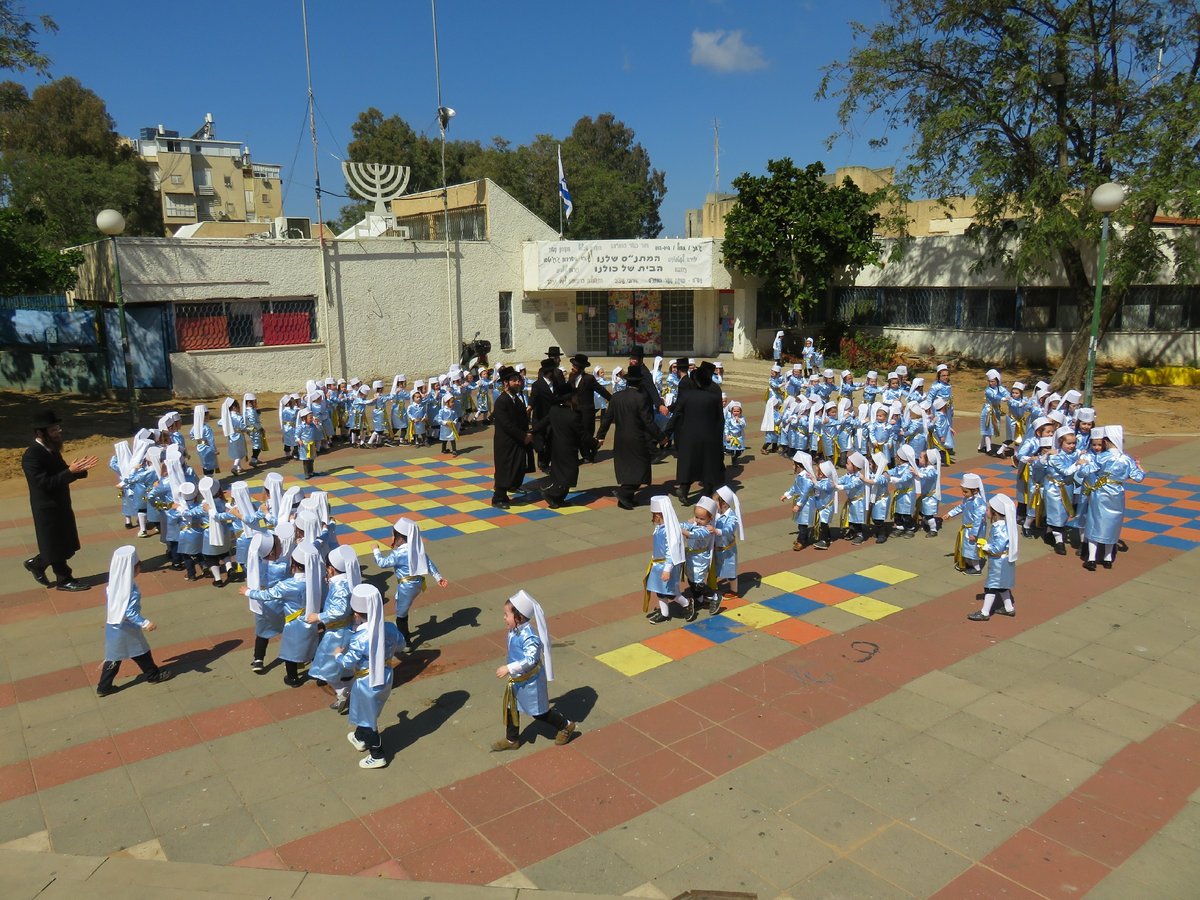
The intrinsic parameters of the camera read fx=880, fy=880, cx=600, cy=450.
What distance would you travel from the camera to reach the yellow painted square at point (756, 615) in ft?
26.0

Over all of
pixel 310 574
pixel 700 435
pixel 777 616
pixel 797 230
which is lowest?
pixel 777 616

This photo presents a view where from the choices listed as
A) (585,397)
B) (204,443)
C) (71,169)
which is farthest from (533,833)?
(71,169)

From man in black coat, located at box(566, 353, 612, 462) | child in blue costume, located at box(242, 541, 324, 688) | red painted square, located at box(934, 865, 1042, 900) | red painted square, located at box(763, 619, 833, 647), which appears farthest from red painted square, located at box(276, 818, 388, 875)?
man in black coat, located at box(566, 353, 612, 462)

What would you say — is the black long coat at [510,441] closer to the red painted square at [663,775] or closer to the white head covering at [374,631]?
the white head covering at [374,631]

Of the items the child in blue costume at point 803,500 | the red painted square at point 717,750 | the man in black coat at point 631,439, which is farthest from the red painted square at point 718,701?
the man in black coat at point 631,439

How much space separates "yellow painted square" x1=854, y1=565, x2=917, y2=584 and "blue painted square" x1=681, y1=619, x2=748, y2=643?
78.2 inches

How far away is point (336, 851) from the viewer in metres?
4.81

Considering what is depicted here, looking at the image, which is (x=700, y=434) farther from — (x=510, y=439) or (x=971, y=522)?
(x=971, y=522)

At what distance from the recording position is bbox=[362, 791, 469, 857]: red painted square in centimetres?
488

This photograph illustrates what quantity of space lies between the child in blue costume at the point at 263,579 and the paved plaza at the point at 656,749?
0.85ft

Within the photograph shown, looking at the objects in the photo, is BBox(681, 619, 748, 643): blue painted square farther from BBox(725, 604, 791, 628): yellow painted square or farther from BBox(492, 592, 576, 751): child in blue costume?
BBox(492, 592, 576, 751): child in blue costume

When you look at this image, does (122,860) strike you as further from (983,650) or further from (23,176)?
(23,176)

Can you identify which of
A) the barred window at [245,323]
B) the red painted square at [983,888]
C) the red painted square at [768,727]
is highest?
the barred window at [245,323]

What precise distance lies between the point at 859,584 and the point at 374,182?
24.2 metres
